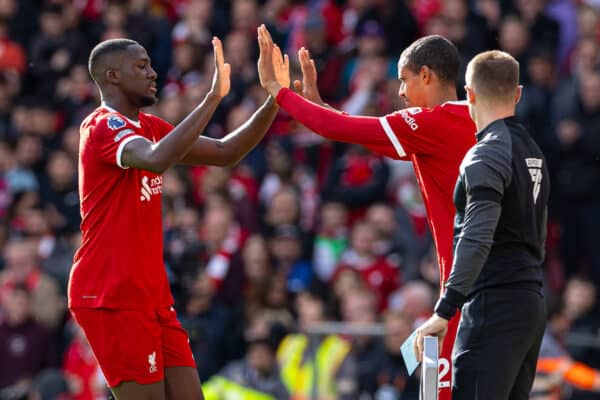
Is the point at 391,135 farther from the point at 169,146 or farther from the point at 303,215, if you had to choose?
the point at 303,215

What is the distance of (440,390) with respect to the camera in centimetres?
633

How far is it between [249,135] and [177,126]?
102cm

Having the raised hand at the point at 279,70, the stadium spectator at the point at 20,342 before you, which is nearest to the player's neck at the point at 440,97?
the raised hand at the point at 279,70

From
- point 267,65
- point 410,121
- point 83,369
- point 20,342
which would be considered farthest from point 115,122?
point 20,342

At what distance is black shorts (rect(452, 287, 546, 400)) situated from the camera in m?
5.68

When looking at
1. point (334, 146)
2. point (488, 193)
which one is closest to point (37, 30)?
point (334, 146)

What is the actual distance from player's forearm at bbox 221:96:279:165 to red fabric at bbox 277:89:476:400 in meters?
0.79

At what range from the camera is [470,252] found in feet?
18.1

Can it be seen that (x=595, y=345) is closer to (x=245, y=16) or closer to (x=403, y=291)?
(x=403, y=291)

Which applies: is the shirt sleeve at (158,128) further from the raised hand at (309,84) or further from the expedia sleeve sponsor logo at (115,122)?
→ the raised hand at (309,84)

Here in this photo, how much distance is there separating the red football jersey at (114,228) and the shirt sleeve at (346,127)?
0.82m

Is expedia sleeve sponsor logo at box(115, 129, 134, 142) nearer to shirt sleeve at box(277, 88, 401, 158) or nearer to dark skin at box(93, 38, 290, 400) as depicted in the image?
dark skin at box(93, 38, 290, 400)

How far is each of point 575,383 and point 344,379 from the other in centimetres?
183

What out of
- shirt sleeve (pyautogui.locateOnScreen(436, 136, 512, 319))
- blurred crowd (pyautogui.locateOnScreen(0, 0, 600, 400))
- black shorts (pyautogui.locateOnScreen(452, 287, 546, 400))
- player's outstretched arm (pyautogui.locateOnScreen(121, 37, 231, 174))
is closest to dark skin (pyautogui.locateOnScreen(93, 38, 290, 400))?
player's outstretched arm (pyautogui.locateOnScreen(121, 37, 231, 174))
